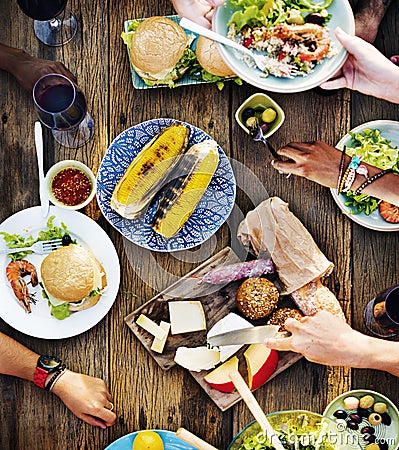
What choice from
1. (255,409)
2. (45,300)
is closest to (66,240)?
(45,300)

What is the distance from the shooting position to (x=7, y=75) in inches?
78.1

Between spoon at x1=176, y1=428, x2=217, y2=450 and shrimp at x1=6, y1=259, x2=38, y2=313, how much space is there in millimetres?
552

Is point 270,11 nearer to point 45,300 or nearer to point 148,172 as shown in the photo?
point 148,172

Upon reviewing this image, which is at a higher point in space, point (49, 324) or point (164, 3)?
point (164, 3)

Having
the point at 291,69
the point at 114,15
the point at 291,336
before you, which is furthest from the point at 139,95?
the point at 291,336

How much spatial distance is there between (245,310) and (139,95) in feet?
2.30

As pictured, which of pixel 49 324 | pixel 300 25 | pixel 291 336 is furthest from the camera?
pixel 49 324

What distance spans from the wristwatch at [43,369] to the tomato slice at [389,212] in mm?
1041

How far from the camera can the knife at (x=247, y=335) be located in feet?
6.18

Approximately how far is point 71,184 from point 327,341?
2.73 feet

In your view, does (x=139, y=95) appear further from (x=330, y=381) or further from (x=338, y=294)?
(x=330, y=381)

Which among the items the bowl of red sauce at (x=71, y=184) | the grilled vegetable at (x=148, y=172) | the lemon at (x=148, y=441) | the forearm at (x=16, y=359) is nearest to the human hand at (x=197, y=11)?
the grilled vegetable at (x=148, y=172)

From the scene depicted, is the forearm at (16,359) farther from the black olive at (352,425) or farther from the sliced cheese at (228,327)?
the black olive at (352,425)

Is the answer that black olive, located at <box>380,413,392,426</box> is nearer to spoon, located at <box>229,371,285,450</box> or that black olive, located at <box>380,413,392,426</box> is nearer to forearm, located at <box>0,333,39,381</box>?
spoon, located at <box>229,371,285,450</box>
